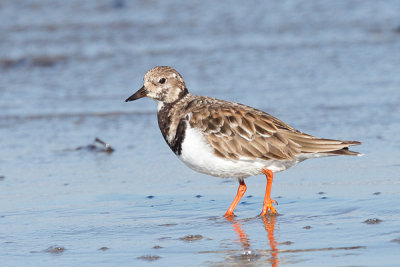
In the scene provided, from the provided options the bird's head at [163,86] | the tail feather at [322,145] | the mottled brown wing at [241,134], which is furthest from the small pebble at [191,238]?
the bird's head at [163,86]

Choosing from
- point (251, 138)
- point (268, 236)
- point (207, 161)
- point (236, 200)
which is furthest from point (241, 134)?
point (268, 236)

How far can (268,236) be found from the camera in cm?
459

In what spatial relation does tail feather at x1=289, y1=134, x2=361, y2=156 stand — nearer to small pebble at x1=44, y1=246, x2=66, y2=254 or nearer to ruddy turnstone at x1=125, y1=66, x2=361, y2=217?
ruddy turnstone at x1=125, y1=66, x2=361, y2=217

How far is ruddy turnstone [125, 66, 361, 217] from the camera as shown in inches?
200

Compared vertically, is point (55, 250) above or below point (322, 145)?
below

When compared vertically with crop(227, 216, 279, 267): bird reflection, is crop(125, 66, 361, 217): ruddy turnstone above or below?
above

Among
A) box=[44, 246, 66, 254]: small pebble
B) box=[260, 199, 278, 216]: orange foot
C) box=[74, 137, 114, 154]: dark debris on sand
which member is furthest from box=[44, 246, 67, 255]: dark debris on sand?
box=[74, 137, 114, 154]: dark debris on sand

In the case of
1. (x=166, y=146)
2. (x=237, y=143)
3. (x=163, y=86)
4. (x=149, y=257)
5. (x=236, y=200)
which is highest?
(x=163, y=86)

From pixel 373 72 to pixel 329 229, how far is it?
17.0 ft

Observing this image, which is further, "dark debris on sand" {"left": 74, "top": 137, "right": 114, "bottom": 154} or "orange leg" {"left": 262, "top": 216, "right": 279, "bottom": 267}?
"dark debris on sand" {"left": 74, "top": 137, "right": 114, "bottom": 154}

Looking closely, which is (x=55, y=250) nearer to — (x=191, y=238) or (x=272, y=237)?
(x=191, y=238)

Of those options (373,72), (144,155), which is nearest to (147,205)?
(144,155)

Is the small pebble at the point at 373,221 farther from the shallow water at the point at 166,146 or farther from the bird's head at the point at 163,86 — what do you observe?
the bird's head at the point at 163,86

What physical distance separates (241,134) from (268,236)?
85 cm
